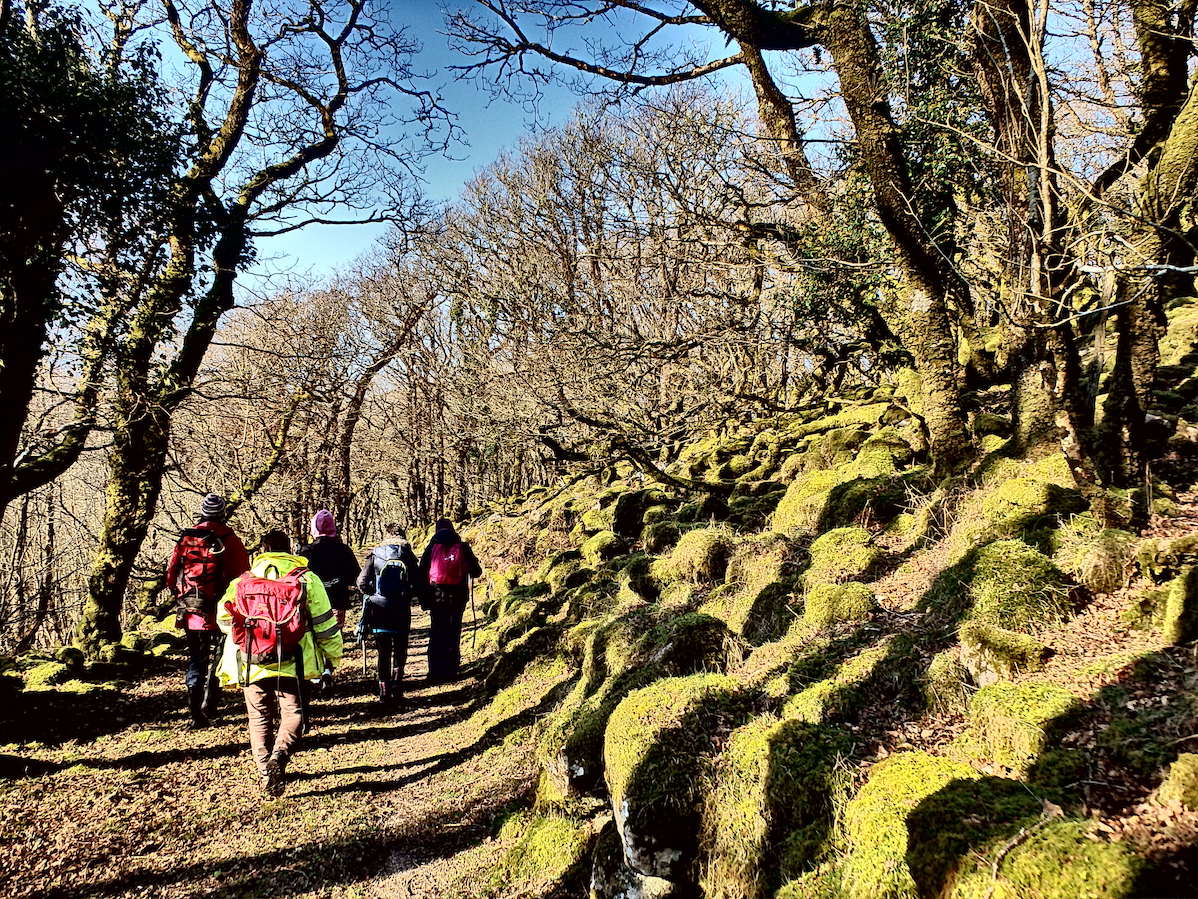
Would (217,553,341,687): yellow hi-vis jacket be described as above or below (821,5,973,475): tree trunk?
below

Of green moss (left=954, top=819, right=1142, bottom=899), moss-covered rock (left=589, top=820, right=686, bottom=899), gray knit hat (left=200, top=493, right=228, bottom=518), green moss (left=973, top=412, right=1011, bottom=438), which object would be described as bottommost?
moss-covered rock (left=589, top=820, right=686, bottom=899)

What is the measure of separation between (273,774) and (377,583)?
2.59 m

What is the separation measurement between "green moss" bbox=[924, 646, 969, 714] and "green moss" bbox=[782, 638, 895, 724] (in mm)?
359

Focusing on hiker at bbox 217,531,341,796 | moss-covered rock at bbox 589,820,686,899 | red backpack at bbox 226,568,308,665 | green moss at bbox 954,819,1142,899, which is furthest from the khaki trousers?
green moss at bbox 954,819,1142,899

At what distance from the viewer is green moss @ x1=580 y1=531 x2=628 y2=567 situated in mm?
10125

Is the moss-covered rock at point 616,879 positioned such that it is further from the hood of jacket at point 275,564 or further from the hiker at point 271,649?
the hood of jacket at point 275,564

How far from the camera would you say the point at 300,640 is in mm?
→ 4980

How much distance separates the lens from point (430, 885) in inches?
154

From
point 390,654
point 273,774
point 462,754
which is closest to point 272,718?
point 273,774

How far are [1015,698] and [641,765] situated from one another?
1.96 m

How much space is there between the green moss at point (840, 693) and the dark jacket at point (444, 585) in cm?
507

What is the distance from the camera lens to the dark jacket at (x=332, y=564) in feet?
24.3

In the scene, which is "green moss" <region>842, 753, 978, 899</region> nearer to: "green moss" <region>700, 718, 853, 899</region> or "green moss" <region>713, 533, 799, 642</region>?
"green moss" <region>700, 718, 853, 899</region>

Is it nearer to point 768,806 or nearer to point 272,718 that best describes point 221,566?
point 272,718
